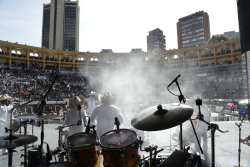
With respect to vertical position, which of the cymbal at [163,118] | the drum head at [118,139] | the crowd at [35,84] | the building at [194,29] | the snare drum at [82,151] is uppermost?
the building at [194,29]

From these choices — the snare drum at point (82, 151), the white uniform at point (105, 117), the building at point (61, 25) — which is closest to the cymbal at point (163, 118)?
the snare drum at point (82, 151)

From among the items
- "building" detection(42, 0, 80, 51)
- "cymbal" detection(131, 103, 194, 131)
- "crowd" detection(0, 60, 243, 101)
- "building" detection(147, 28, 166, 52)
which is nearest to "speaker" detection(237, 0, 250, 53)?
"cymbal" detection(131, 103, 194, 131)

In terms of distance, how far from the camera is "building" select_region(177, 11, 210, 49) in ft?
203

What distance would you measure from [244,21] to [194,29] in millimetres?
70138

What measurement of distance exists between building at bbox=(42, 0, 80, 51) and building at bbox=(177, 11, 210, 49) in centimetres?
4865

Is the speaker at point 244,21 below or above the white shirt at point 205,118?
above

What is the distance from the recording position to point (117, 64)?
1265 inches

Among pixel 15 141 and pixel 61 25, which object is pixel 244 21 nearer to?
pixel 15 141

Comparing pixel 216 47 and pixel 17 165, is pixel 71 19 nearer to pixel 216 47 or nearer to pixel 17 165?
pixel 216 47

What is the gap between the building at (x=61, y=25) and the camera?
5809 centimetres

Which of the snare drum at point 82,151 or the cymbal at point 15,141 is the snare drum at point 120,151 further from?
the cymbal at point 15,141

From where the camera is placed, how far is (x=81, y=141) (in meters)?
2.38

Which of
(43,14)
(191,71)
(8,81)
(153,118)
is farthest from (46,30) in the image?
(153,118)

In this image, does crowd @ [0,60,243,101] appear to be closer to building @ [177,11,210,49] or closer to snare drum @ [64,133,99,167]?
snare drum @ [64,133,99,167]
